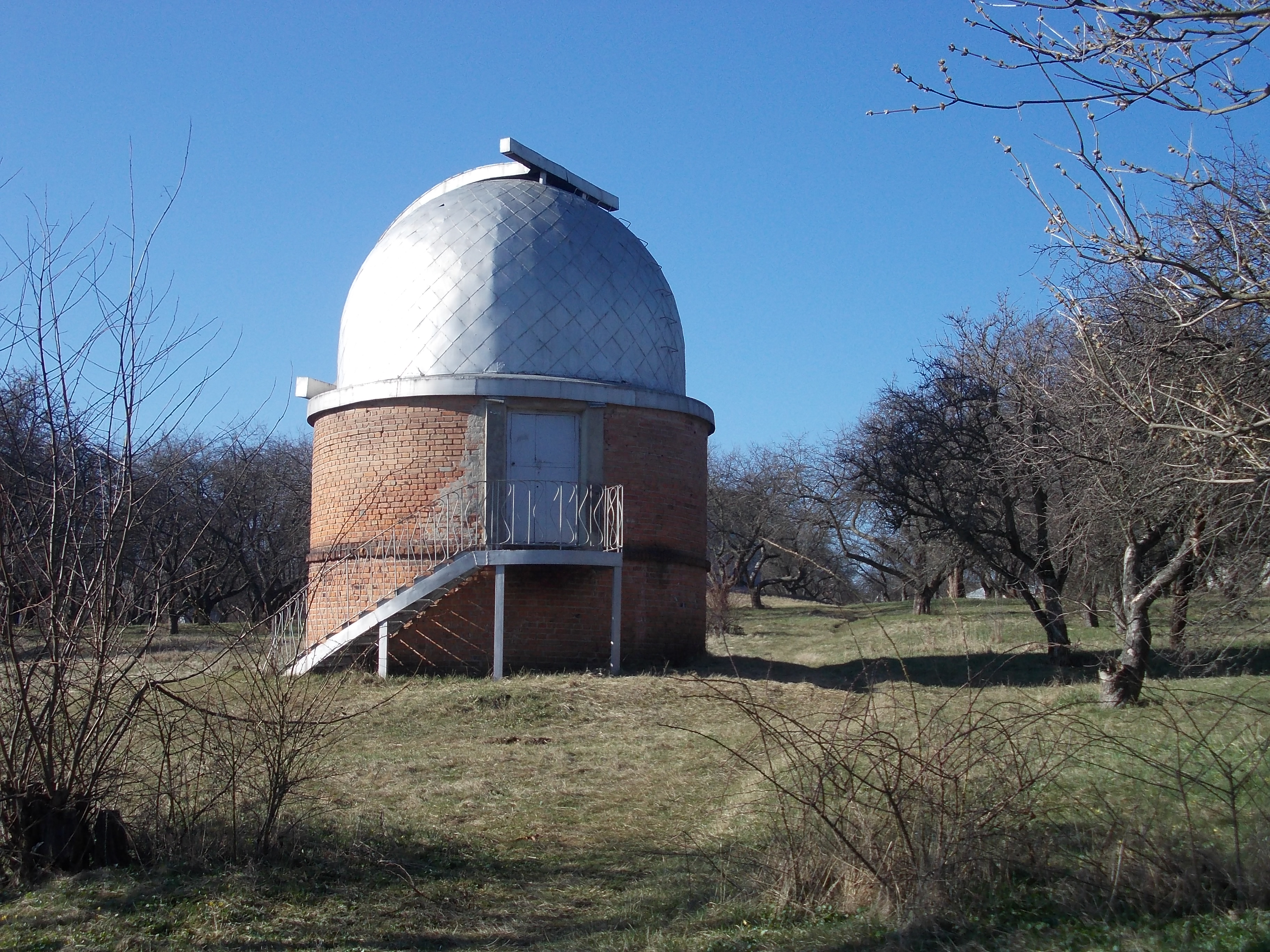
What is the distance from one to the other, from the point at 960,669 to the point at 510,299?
8.82m

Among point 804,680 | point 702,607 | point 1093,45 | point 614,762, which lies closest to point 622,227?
point 702,607

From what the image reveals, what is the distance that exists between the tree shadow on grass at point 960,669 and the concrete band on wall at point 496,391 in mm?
3929

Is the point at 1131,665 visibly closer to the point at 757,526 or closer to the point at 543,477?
the point at 543,477

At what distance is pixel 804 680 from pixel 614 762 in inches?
240

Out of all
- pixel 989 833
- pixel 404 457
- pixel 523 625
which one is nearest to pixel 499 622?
pixel 523 625

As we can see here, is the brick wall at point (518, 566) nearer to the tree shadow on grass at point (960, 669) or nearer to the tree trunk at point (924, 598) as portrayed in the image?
the tree shadow on grass at point (960, 669)

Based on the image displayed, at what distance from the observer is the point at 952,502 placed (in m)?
18.3

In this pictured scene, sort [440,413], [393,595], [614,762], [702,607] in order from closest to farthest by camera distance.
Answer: [614,762] → [393,595] → [440,413] → [702,607]

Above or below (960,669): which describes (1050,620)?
above

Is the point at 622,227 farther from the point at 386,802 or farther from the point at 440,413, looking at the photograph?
the point at 386,802

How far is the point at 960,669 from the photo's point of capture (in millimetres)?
17812

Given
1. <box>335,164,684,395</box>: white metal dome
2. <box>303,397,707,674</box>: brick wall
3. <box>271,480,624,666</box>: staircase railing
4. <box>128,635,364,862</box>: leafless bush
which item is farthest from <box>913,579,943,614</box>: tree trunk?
<box>128,635,364,862</box>: leafless bush

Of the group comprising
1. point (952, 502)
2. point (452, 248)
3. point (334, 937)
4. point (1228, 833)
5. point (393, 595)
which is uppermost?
point (452, 248)

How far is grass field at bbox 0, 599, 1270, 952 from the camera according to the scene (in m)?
4.89
